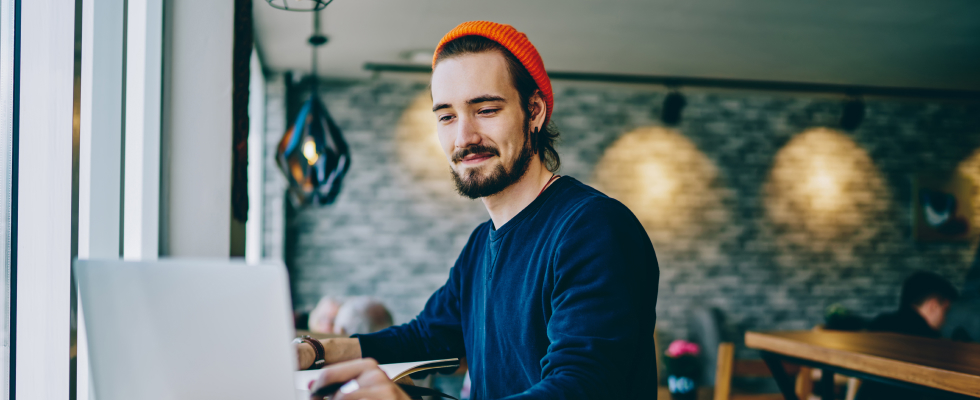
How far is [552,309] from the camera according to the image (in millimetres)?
971

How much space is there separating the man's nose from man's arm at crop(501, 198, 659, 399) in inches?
10.7

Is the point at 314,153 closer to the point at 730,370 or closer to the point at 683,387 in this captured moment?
the point at 683,387

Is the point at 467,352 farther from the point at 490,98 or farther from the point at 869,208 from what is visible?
the point at 869,208

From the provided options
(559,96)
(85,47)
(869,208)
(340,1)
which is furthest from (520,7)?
(869,208)

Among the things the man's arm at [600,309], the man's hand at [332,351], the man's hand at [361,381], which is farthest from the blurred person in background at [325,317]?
the man's hand at [361,381]

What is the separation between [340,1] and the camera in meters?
2.99

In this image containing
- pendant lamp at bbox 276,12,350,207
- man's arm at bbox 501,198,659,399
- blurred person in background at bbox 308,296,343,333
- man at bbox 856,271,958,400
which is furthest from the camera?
man at bbox 856,271,958,400

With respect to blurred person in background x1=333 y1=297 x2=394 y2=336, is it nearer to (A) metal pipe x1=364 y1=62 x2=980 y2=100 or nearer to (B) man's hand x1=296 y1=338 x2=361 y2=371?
(B) man's hand x1=296 y1=338 x2=361 y2=371

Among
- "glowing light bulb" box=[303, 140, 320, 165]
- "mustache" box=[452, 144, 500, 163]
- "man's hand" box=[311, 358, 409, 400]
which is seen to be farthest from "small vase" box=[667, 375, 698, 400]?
"man's hand" box=[311, 358, 409, 400]

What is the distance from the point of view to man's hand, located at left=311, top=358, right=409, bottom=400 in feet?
2.16

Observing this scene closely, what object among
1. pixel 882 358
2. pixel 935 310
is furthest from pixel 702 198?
pixel 882 358

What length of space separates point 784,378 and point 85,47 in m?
2.39

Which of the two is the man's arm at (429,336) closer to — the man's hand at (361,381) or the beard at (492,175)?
the beard at (492,175)

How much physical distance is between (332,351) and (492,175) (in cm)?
46
